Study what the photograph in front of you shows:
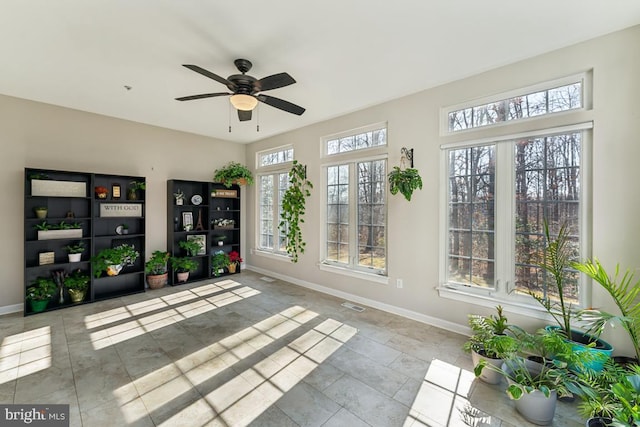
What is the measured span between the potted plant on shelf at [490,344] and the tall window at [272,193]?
12.0 ft

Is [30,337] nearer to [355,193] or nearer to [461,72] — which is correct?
[355,193]

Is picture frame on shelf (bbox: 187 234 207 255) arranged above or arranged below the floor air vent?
above

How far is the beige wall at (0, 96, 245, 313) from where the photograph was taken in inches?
145

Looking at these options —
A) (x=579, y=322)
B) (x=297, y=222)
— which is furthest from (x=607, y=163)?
(x=297, y=222)

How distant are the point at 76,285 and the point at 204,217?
220cm

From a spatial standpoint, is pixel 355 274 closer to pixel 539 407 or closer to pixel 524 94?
pixel 539 407

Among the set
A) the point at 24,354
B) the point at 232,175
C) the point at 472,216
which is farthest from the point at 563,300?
the point at 232,175

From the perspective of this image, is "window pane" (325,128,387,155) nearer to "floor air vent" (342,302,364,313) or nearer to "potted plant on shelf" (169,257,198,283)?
"floor air vent" (342,302,364,313)

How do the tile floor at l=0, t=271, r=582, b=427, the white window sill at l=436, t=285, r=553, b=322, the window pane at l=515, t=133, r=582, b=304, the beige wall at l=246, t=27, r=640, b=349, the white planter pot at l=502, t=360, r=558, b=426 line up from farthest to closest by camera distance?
the white window sill at l=436, t=285, r=553, b=322, the window pane at l=515, t=133, r=582, b=304, the beige wall at l=246, t=27, r=640, b=349, the tile floor at l=0, t=271, r=582, b=427, the white planter pot at l=502, t=360, r=558, b=426

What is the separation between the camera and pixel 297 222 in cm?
486

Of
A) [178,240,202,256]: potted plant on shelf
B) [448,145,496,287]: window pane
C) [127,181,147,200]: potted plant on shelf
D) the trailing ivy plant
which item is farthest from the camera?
[178,240,202,256]: potted plant on shelf

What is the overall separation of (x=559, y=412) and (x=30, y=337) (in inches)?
198

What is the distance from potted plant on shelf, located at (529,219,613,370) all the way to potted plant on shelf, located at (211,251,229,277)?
4970 millimetres

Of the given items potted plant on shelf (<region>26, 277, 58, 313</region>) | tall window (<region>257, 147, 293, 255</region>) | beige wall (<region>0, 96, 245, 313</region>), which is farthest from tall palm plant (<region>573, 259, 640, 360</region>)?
potted plant on shelf (<region>26, 277, 58, 313</region>)
